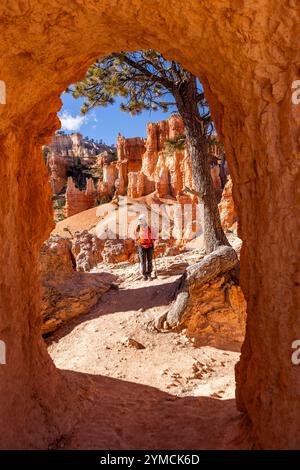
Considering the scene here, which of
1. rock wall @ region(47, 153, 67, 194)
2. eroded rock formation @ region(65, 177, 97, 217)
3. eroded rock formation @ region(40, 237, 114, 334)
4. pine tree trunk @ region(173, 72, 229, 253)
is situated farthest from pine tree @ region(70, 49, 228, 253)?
rock wall @ region(47, 153, 67, 194)

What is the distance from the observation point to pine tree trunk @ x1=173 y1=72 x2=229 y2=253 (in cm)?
773

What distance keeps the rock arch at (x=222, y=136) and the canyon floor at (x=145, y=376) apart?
417mm

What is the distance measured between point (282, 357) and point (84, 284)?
6569 mm

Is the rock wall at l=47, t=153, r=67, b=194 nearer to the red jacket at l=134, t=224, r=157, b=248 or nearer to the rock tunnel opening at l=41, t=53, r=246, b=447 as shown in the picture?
the rock tunnel opening at l=41, t=53, r=246, b=447

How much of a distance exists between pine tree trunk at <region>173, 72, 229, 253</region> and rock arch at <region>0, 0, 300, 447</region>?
4594 millimetres

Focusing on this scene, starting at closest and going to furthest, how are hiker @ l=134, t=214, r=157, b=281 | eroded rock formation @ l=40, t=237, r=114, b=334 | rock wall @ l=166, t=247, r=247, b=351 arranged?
rock wall @ l=166, t=247, r=247, b=351 < eroded rock formation @ l=40, t=237, r=114, b=334 < hiker @ l=134, t=214, r=157, b=281

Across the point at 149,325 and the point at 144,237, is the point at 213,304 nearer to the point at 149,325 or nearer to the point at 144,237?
the point at 149,325

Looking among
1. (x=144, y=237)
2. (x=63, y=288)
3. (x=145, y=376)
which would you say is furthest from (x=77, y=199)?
(x=145, y=376)

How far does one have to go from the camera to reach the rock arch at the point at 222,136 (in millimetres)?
2223

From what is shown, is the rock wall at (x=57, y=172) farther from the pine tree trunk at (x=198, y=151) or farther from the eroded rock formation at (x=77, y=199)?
the pine tree trunk at (x=198, y=151)

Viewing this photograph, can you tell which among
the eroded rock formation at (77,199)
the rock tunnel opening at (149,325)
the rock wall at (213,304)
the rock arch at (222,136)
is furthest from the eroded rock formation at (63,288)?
the eroded rock formation at (77,199)
